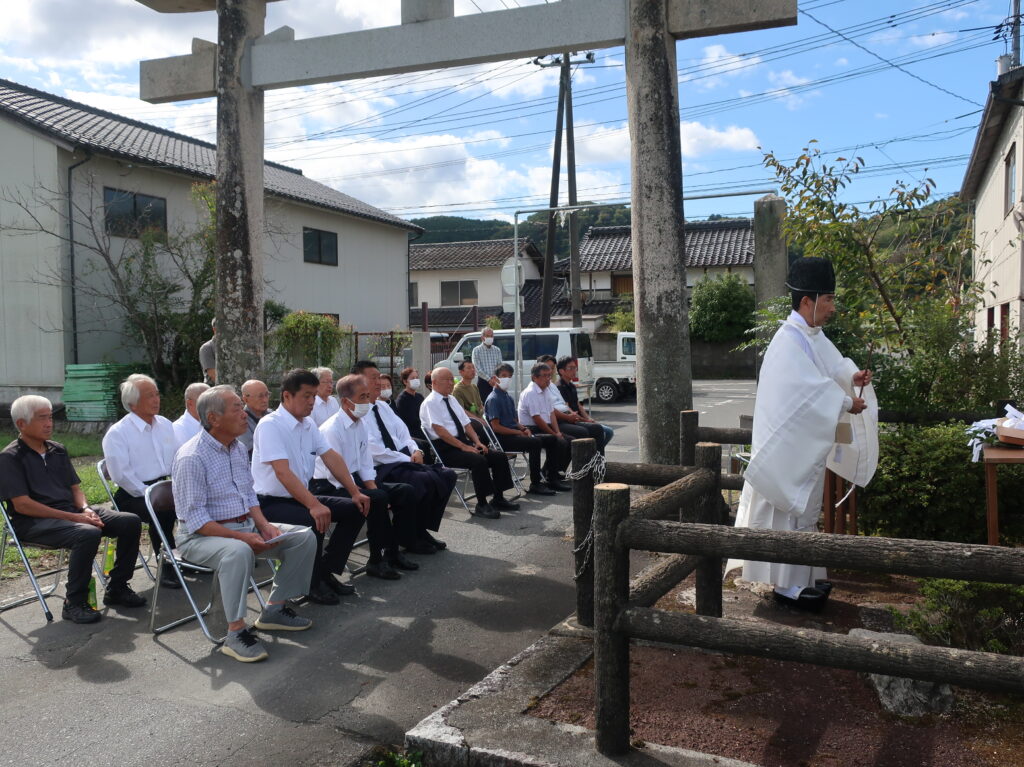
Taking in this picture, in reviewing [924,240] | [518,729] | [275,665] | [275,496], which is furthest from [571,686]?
[924,240]

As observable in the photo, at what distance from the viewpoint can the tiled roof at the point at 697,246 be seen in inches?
1468

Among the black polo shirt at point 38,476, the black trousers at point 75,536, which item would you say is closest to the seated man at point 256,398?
the black trousers at point 75,536

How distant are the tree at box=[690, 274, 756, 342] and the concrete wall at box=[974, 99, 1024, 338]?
13.2m

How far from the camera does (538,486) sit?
32.1 feet

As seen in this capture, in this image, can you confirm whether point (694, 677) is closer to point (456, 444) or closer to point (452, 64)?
point (456, 444)

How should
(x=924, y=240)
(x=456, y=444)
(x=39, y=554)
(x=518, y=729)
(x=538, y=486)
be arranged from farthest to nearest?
(x=538, y=486)
(x=456, y=444)
(x=924, y=240)
(x=39, y=554)
(x=518, y=729)

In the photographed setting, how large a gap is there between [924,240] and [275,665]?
669 centimetres

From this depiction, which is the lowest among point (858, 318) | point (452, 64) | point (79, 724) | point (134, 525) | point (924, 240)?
point (79, 724)

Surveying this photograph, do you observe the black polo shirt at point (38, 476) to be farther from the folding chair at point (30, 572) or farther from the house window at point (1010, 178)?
the house window at point (1010, 178)

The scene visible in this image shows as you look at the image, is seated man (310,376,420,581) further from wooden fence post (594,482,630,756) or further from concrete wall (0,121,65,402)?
concrete wall (0,121,65,402)

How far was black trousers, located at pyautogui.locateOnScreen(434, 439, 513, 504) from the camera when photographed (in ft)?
27.6

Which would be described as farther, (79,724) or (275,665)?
(275,665)

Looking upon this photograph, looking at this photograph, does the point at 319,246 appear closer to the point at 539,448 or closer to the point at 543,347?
the point at 543,347

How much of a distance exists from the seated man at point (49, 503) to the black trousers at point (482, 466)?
3.51 metres
